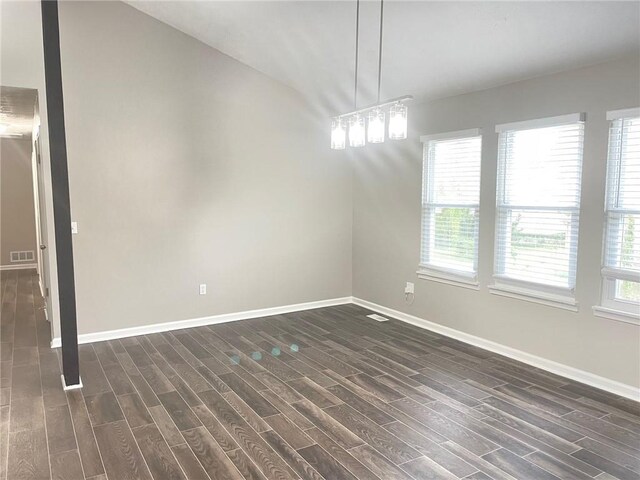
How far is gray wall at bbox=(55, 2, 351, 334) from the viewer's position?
446 centimetres

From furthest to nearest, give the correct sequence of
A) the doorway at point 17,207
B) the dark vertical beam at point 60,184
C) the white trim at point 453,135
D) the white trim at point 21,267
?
the white trim at point 21,267 → the doorway at point 17,207 → the white trim at point 453,135 → the dark vertical beam at point 60,184

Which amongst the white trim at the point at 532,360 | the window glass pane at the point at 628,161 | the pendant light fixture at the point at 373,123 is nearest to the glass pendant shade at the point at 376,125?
the pendant light fixture at the point at 373,123

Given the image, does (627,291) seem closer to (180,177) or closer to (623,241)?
(623,241)

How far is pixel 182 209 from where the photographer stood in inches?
194

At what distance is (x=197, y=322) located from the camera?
16.8 feet

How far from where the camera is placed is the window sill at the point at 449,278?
4.56 meters

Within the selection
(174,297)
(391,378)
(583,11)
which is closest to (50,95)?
(174,297)

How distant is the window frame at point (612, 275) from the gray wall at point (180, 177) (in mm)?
3187

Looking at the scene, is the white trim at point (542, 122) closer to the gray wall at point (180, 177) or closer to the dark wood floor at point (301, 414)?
the dark wood floor at point (301, 414)

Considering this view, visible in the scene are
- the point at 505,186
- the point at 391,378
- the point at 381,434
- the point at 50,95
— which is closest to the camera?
the point at 381,434

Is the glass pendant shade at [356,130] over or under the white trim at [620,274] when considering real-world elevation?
over

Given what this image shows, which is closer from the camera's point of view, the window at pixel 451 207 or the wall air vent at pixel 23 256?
the window at pixel 451 207

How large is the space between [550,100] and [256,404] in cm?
333

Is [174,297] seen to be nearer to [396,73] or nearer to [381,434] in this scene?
[381,434]
